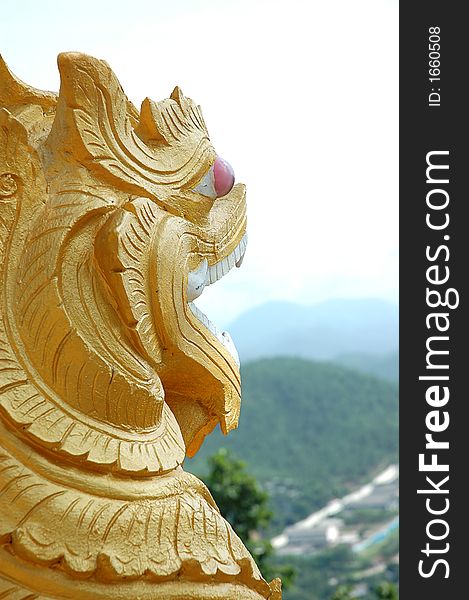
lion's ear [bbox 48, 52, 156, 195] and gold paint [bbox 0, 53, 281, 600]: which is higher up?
lion's ear [bbox 48, 52, 156, 195]

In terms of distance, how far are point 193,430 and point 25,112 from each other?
66 centimetres

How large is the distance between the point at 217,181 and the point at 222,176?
2 cm

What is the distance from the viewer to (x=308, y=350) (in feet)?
165

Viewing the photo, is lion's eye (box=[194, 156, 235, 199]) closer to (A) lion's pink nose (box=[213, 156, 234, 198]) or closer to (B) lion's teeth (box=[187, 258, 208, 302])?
(A) lion's pink nose (box=[213, 156, 234, 198])

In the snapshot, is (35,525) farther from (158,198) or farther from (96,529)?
(158,198)

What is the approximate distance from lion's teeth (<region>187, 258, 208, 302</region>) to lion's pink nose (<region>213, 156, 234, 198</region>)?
6.1 inches

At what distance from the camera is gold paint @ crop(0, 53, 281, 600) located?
3.93ft

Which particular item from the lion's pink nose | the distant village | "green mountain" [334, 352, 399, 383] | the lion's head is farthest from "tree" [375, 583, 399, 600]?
"green mountain" [334, 352, 399, 383]

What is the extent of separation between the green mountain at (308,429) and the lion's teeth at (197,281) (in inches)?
608

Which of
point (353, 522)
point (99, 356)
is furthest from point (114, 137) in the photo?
point (353, 522)

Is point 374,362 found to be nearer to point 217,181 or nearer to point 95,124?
point 217,181

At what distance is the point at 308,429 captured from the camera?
1827 cm

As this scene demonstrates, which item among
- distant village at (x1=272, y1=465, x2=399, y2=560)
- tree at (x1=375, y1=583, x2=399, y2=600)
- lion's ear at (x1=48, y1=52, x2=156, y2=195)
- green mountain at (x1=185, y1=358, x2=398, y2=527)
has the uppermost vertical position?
green mountain at (x1=185, y1=358, x2=398, y2=527)

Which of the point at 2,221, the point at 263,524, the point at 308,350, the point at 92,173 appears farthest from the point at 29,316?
the point at 308,350
